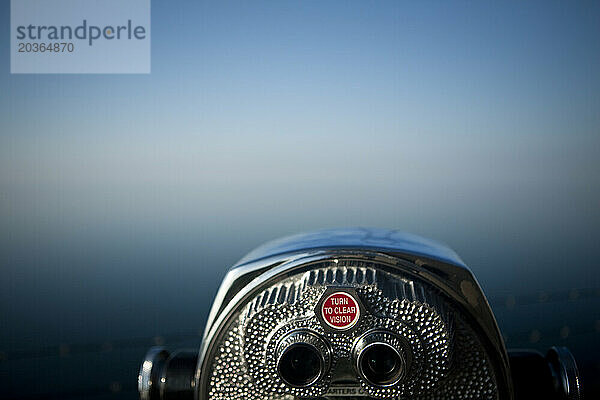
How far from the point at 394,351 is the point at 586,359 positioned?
7.04 feet

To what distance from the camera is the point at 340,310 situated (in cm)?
63

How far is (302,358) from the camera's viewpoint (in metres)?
0.65

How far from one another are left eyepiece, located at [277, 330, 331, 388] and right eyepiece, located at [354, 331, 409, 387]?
0.03 metres

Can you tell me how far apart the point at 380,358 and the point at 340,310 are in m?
0.06

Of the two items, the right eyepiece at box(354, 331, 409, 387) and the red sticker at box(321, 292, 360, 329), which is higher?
the red sticker at box(321, 292, 360, 329)

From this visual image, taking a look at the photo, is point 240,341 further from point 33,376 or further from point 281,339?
point 33,376

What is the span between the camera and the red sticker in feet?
2.06

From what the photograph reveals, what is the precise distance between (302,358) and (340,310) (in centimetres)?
6

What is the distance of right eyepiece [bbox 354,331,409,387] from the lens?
0.63 metres

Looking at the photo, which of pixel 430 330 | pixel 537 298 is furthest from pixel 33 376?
pixel 430 330

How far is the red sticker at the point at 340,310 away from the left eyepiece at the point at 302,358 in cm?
2

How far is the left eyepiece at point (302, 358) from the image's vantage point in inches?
25.0

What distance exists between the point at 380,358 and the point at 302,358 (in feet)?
0.25

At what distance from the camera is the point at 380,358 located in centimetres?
64
